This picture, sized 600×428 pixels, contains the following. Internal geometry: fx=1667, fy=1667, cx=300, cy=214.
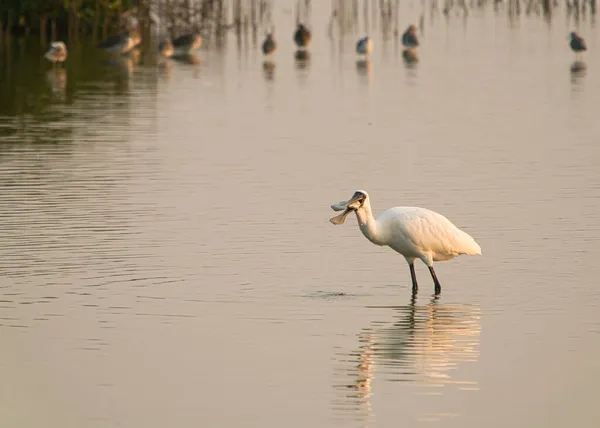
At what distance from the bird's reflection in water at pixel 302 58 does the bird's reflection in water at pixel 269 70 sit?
544 mm

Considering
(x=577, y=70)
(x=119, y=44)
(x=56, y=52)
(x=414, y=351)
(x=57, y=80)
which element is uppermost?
(x=119, y=44)

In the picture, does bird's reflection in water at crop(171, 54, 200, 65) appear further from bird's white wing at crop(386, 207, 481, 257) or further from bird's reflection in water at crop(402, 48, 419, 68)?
bird's white wing at crop(386, 207, 481, 257)

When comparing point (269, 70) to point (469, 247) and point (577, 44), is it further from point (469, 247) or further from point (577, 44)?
point (469, 247)

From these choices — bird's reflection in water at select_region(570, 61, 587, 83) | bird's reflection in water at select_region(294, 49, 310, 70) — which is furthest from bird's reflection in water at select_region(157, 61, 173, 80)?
bird's reflection in water at select_region(570, 61, 587, 83)

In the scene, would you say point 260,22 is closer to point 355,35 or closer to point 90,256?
point 355,35

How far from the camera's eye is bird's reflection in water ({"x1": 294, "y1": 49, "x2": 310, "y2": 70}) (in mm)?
34322

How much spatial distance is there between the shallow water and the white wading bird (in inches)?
14.3

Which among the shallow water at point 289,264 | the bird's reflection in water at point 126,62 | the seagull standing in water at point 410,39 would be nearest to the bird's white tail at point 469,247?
the shallow water at point 289,264

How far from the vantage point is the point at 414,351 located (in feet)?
34.3

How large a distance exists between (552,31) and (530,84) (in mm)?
12562

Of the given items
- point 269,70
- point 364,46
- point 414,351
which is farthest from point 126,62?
point 414,351

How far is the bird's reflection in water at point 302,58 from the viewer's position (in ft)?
113

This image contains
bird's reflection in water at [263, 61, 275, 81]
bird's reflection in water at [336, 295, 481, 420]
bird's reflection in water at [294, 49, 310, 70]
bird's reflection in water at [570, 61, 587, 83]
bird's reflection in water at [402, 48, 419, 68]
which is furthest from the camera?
bird's reflection in water at [294, 49, 310, 70]

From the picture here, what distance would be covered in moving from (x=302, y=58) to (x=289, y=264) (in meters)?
23.3
